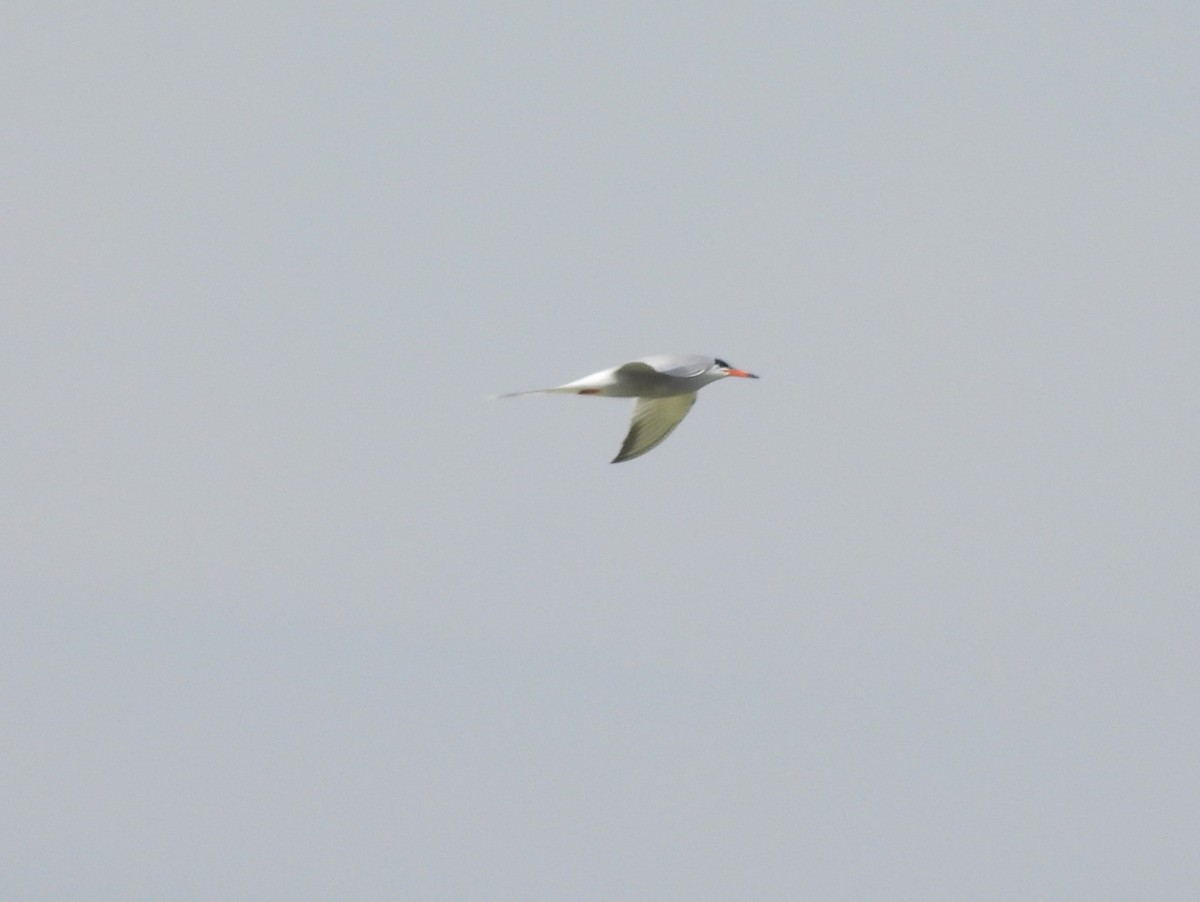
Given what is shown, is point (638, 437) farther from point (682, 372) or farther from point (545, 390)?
point (545, 390)

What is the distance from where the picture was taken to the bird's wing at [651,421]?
32.7m

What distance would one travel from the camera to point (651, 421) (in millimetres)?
32812

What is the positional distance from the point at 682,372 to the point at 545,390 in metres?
2.98

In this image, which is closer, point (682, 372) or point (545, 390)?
point (545, 390)

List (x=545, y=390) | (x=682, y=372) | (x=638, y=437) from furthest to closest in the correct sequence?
(x=638, y=437) < (x=682, y=372) < (x=545, y=390)

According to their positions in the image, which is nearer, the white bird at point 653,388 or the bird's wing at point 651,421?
the white bird at point 653,388

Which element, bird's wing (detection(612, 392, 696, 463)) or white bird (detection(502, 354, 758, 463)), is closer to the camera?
white bird (detection(502, 354, 758, 463))

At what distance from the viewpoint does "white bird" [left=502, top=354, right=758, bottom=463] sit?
2994 cm

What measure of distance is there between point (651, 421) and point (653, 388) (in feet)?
5.82

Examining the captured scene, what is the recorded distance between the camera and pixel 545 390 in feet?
93.8

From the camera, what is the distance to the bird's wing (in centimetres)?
3272

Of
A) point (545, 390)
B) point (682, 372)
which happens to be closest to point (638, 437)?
point (682, 372)

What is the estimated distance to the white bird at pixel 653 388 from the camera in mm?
29938

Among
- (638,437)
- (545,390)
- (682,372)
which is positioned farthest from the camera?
(638,437)
